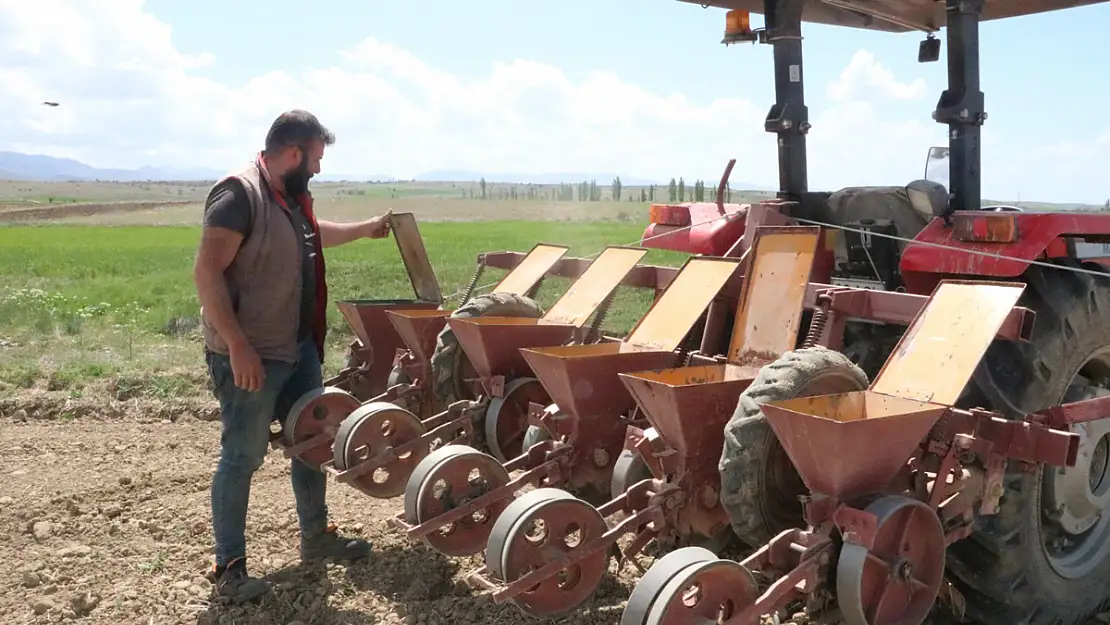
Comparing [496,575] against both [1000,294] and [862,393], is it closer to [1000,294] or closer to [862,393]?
[862,393]

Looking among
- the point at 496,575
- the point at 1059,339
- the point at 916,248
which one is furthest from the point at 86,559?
the point at 1059,339

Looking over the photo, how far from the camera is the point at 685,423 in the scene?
10.4 ft

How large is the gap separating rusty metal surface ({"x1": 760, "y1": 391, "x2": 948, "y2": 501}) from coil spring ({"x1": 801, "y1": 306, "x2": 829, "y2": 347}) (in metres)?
0.67

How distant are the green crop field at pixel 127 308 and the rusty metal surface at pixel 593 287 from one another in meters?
1.38

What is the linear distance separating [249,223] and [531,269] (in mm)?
2042

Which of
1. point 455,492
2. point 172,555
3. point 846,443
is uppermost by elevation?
point 846,443

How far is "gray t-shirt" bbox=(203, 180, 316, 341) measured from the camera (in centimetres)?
378

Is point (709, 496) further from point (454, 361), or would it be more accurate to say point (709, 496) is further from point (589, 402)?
point (454, 361)

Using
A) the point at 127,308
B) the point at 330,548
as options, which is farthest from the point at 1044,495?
the point at 127,308

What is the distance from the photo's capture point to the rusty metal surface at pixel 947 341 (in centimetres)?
301

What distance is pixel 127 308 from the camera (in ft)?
42.7

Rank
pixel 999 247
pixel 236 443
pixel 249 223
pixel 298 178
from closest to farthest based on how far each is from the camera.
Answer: pixel 999 247, pixel 249 223, pixel 236 443, pixel 298 178

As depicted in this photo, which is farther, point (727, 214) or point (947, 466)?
point (727, 214)

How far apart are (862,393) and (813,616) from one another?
2.38 ft
